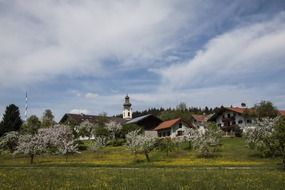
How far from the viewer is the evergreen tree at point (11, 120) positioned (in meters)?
109

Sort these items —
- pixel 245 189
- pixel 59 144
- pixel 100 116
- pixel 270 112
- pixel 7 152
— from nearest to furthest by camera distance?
pixel 245 189 < pixel 59 144 < pixel 7 152 < pixel 270 112 < pixel 100 116

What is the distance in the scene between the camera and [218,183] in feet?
79.8

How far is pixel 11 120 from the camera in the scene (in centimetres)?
11069

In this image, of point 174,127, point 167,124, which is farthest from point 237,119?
point 167,124

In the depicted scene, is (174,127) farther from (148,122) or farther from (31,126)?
(31,126)

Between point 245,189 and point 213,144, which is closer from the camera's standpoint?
point 245,189

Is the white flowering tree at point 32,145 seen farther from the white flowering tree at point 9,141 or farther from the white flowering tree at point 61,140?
the white flowering tree at point 9,141

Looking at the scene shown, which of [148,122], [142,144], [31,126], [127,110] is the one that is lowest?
[142,144]

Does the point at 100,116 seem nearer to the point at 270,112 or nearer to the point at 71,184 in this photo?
the point at 270,112

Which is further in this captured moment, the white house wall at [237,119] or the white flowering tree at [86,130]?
the white house wall at [237,119]

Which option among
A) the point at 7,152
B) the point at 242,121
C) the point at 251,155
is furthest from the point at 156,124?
the point at 251,155

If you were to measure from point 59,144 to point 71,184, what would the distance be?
5559 cm

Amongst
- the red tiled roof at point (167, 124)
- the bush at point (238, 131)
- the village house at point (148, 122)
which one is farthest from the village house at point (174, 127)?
the bush at point (238, 131)

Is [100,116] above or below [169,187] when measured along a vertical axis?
above
